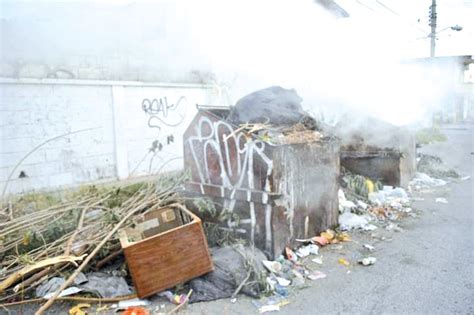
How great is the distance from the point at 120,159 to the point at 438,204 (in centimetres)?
502

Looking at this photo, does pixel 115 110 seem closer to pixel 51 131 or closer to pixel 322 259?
pixel 51 131

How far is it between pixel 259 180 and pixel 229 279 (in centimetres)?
93

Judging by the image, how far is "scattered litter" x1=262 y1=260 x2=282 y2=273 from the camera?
330 cm

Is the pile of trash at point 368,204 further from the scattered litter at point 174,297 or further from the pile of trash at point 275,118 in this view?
the scattered litter at point 174,297

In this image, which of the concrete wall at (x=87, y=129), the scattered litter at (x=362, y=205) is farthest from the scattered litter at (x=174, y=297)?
the concrete wall at (x=87, y=129)

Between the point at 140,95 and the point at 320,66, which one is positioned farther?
the point at 320,66

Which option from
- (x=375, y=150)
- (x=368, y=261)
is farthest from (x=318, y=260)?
(x=375, y=150)

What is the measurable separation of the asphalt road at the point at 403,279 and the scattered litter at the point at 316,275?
0.05 meters

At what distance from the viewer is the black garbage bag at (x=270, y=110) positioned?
155 inches

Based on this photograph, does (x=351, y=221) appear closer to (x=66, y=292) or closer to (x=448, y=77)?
(x=66, y=292)

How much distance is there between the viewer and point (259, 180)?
353 cm

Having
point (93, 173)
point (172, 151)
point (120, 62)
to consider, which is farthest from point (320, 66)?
point (93, 173)

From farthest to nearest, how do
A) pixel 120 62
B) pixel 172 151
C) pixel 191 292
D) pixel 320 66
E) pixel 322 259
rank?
pixel 320 66 < pixel 172 151 < pixel 120 62 < pixel 322 259 < pixel 191 292

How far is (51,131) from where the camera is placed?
5605mm
